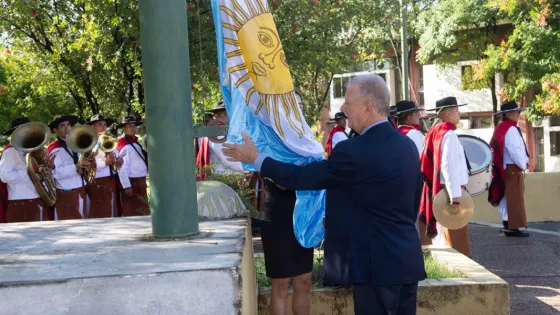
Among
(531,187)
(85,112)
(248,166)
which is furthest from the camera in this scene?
(85,112)

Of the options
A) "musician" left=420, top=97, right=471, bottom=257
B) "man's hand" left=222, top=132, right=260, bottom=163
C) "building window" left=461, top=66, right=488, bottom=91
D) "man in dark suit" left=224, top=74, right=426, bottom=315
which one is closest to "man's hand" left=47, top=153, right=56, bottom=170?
"musician" left=420, top=97, right=471, bottom=257

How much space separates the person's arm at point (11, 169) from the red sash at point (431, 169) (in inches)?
182

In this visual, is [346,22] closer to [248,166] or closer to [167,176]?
[248,166]

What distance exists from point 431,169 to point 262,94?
13.6ft

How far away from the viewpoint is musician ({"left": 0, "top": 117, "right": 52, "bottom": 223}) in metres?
8.16

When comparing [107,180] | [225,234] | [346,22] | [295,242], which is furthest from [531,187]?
[225,234]

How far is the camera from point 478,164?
841cm

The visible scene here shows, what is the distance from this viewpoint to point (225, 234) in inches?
150

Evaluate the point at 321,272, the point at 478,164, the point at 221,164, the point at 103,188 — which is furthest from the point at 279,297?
the point at 103,188

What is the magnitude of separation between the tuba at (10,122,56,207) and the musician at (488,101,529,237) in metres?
6.48

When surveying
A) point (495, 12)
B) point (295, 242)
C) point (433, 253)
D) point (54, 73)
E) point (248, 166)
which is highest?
point (495, 12)

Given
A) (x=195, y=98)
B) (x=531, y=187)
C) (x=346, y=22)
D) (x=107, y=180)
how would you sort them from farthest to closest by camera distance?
1. (x=346, y=22)
2. (x=531, y=187)
3. (x=195, y=98)
4. (x=107, y=180)

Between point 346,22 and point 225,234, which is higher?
point 346,22

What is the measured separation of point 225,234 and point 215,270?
1034 mm
